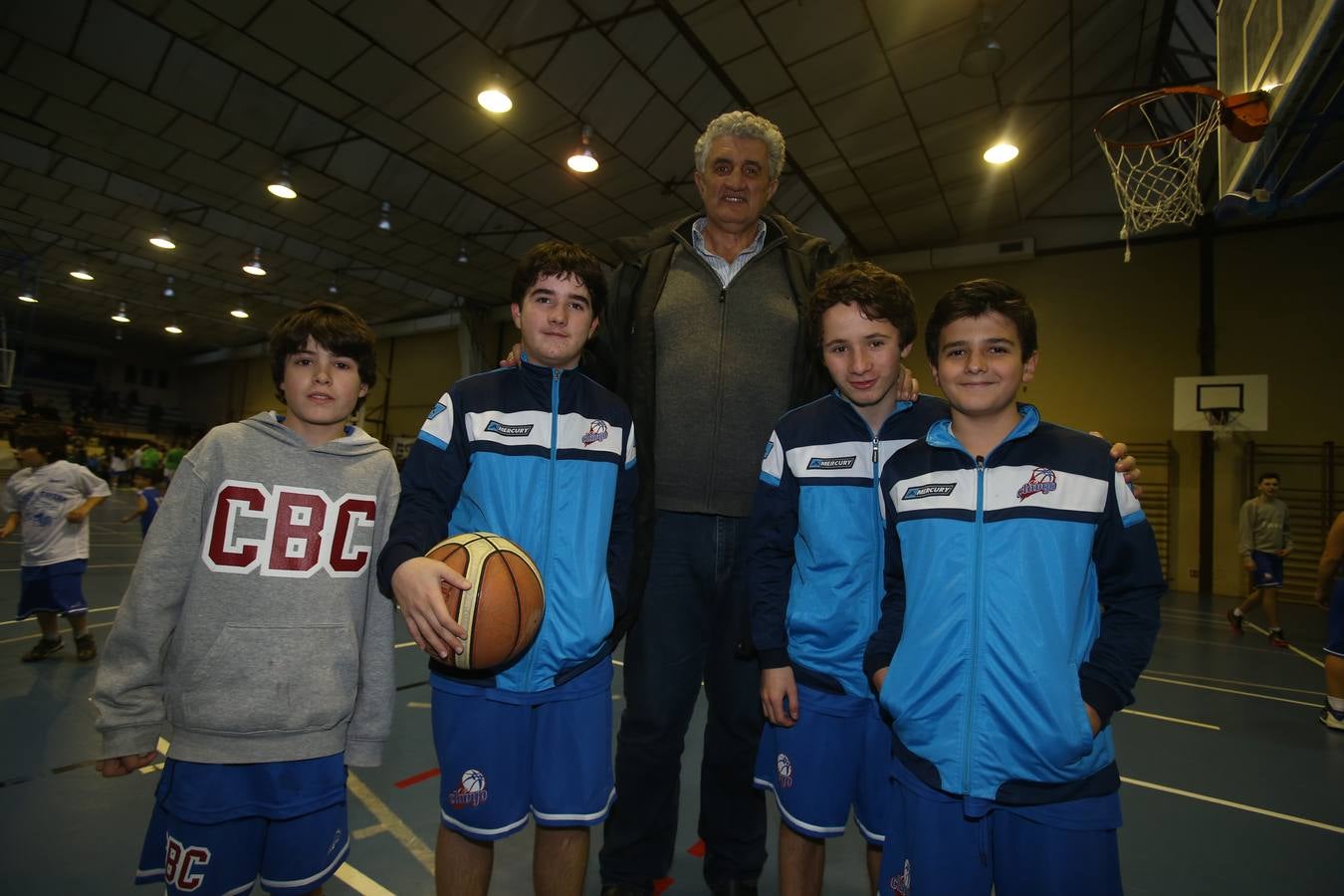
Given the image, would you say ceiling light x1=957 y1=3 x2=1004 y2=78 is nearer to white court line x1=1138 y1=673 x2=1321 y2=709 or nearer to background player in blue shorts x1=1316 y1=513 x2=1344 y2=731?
background player in blue shorts x1=1316 y1=513 x2=1344 y2=731

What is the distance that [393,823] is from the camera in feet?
8.81

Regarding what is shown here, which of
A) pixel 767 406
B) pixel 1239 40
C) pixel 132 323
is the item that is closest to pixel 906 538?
pixel 767 406

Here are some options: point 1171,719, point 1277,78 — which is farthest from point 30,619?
point 1277,78

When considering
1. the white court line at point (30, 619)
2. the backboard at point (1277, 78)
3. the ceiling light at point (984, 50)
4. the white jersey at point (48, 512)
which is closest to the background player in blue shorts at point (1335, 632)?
the backboard at point (1277, 78)

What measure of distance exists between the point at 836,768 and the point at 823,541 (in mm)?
594

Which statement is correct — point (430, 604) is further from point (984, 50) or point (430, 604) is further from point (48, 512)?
point (984, 50)

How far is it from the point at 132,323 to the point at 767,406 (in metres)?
28.0

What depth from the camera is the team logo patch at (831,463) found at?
1843 mm

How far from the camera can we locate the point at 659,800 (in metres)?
2.09

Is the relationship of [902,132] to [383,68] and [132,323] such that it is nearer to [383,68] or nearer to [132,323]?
[383,68]

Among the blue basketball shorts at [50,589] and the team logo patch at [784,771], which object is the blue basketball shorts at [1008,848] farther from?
the blue basketball shorts at [50,589]

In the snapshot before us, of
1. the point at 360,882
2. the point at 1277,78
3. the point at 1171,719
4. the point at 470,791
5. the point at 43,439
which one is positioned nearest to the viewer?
the point at 470,791

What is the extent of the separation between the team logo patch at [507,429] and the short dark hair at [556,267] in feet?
1.28

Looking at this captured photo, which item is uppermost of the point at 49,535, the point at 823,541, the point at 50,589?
the point at 823,541
